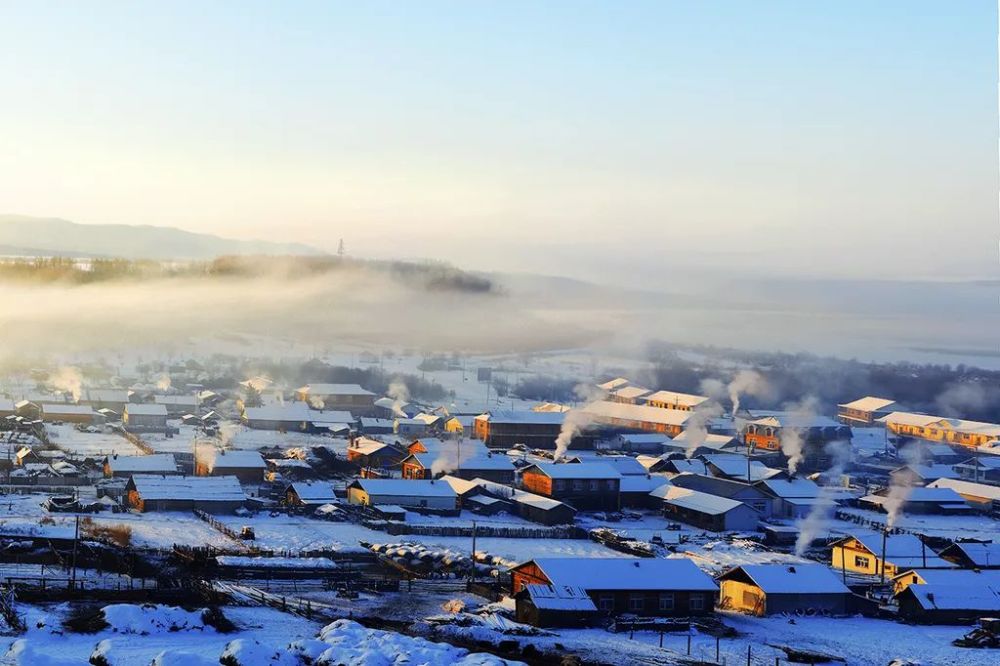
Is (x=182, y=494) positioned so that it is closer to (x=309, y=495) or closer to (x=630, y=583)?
(x=309, y=495)

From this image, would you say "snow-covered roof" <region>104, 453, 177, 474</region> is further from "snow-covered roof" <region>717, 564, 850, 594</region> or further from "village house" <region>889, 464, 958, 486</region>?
"village house" <region>889, 464, 958, 486</region>

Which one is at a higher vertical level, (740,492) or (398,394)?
(740,492)

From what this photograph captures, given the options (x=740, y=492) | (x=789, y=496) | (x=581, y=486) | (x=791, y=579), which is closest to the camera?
(x=791, y=579)

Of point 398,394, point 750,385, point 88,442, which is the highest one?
point 750,385

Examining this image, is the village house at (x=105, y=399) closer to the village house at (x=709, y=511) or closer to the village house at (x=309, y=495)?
the village house at (x=309, y=495)

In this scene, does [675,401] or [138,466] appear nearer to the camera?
[138,466]

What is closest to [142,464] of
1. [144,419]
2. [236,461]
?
[236,461]

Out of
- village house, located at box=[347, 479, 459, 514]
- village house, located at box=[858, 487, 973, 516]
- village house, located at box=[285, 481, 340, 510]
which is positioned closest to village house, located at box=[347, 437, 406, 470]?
village house, located at box=[285, 481, 340, 510]
